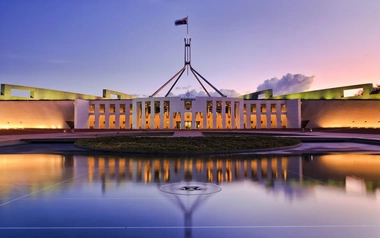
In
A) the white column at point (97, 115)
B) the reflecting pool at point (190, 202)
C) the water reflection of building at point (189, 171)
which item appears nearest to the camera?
the reflecting pool at point (190, 202)

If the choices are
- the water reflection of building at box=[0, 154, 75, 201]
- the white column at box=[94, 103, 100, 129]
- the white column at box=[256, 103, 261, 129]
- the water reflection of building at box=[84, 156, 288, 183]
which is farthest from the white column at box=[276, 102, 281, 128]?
the water reflection of building at box=[0, 154, 75, 201]

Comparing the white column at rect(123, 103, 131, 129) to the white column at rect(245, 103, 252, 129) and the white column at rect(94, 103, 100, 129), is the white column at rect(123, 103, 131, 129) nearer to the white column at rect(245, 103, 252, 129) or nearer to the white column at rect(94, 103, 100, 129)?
the white column at rect(94, 103, 100, 129)

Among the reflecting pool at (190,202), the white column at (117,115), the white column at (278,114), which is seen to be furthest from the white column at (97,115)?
the reflecting pool at (190,202)

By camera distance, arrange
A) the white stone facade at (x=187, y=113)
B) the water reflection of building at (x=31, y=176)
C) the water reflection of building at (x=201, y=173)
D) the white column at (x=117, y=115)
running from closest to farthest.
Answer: the water reflection of building at (x=31, y=176), the water reflection of building at (x=201, y=173), the white stone facade at (x=187, y=113), the white column at (x=117, y=115)

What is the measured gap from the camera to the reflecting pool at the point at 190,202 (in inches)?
167

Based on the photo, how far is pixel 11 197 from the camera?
20.0 ft

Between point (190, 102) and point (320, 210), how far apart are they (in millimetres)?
42961

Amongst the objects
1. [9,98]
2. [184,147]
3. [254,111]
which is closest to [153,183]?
[184,147]

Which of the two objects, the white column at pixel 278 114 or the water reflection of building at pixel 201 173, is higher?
the white column at pixel 278 114

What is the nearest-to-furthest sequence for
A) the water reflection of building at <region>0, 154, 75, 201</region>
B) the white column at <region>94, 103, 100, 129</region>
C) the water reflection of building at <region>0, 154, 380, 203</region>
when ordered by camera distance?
the water reflection of building at <region>0, 154, 75, 201</region> → the water reflection of building at <region>0, 154, 380, 203</region> → the white column at <region>94, 103, 100, 129</region>

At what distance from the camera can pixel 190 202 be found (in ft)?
18.5

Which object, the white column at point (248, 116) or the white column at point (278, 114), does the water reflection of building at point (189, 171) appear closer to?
the white column at point (248, 116)

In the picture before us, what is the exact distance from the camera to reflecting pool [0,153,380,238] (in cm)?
Result: 423

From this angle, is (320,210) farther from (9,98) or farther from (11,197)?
(9,98)
